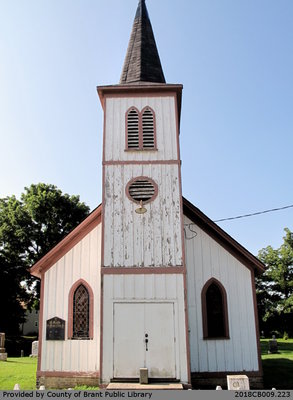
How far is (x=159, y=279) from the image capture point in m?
12.5

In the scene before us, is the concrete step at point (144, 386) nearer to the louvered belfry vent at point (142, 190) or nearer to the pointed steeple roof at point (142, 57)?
the louvered belfry vent at point (142, 190)

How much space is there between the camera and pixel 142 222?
13.1 meters

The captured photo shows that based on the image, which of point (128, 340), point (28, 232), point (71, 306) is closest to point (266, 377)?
point (128, 340)

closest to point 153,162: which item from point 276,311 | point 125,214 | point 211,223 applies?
point 125,214

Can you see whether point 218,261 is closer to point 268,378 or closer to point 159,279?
point 159,279

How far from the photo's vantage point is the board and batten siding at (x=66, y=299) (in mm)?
13242

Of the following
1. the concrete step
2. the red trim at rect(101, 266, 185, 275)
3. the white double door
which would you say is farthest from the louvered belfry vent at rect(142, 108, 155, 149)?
the concrete step

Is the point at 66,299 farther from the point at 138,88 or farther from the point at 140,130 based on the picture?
the point at 138,88

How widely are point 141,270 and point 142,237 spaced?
112 cm

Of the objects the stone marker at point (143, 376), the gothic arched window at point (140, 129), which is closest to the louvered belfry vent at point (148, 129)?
the gothic arched window at point (140, 129)

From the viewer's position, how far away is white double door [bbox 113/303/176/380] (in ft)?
38.7

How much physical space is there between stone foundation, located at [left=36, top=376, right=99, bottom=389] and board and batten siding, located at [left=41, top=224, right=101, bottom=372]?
0.26 m

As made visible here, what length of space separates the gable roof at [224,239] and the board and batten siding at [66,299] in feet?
12.3

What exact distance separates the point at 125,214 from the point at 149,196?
3.51ft
